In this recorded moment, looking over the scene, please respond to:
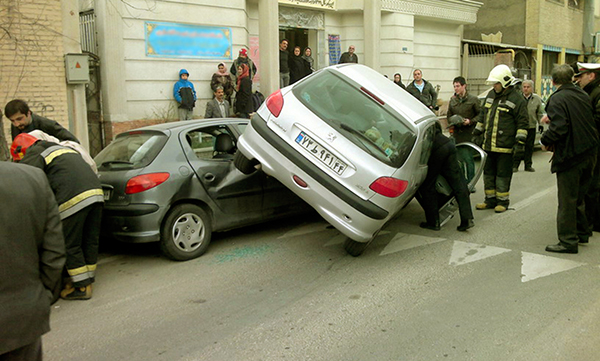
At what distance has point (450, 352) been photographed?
3.85m

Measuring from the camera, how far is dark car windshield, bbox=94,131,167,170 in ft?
19.9

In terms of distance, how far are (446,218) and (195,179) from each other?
324 cm

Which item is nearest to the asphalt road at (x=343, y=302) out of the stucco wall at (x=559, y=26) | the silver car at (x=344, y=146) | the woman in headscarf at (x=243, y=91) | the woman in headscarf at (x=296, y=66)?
the silver car at (x=344, y=146)

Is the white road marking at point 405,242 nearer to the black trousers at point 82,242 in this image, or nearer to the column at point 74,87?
the black trousers at point 82,242

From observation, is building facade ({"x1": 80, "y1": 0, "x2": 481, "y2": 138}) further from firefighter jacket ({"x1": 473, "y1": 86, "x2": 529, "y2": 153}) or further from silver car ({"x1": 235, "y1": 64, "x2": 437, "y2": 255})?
firefighter jacket ({"x1": 473, "y1": 86, "x2": 529, "y2": 153})

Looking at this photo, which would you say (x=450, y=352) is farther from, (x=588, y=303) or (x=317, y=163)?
(x=317, y=163)

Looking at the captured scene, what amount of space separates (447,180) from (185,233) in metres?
3.20

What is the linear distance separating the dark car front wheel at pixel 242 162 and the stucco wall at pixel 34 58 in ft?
17.6

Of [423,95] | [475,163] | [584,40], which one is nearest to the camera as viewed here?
[475,163]

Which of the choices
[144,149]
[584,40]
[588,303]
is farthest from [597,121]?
[584,40]

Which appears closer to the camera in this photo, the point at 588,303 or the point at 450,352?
the point at 450,352

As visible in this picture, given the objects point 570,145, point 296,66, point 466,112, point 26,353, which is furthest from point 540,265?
point 296,66

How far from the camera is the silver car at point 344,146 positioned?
543cm

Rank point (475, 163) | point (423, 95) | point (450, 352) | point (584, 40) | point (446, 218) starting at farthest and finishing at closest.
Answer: point (584, 40), point (423, 95), point (475, 163), point (446, 218), point (450, 352)
